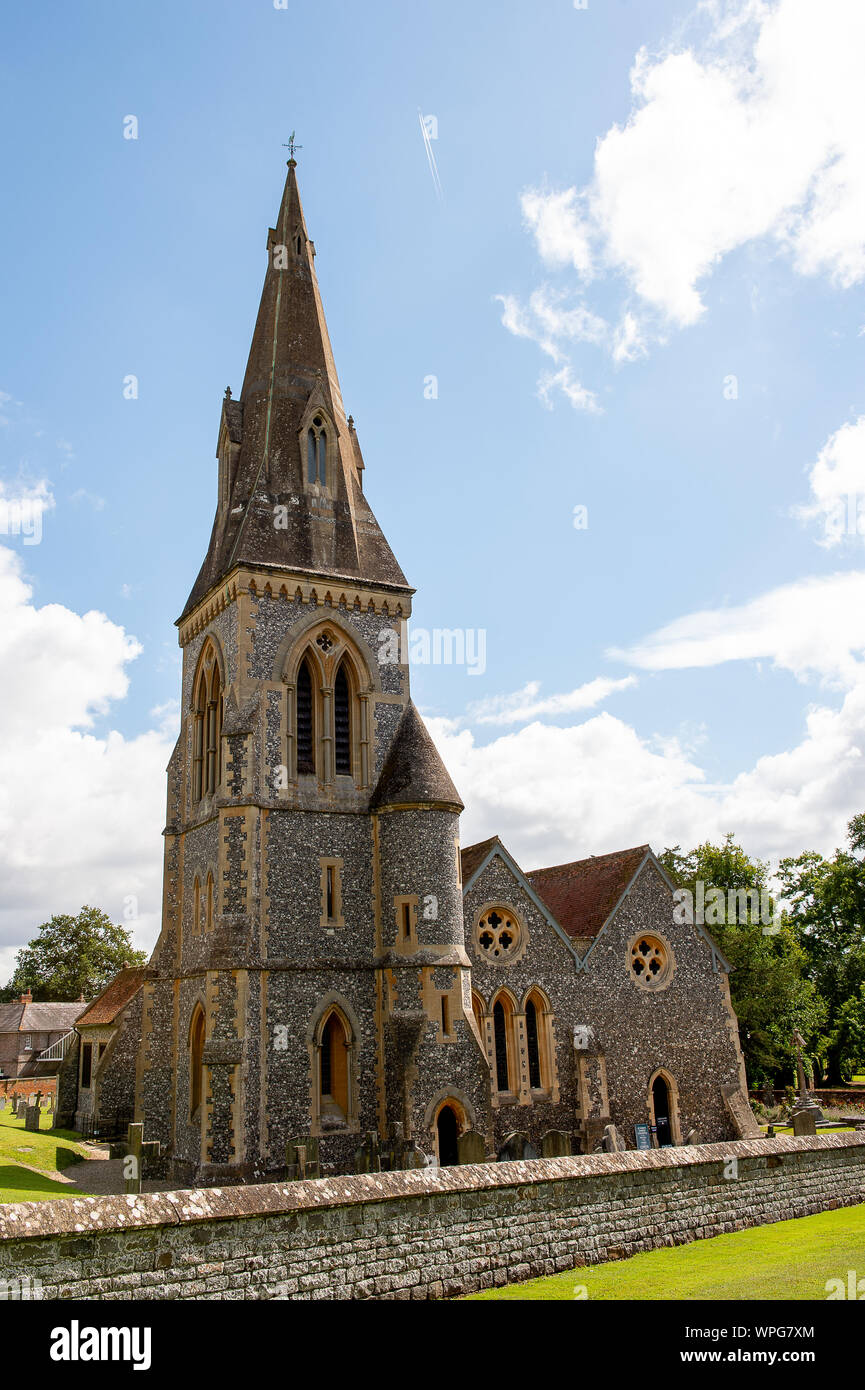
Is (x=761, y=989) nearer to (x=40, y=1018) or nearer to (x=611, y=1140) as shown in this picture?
(x=611, y=1140)

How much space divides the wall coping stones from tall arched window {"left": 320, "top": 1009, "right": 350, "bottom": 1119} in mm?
10000

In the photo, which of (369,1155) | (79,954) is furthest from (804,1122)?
(79,954)

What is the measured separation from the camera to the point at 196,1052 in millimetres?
23234

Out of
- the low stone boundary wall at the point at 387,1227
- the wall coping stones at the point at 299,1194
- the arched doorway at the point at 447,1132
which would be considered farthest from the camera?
the arched doorway at the point at 447,1132

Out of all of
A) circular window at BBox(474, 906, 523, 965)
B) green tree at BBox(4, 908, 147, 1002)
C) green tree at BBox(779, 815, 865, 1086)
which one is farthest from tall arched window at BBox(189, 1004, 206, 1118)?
green tree at BBox(4, 908, 147, 1002)

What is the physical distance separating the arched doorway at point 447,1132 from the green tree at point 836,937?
26.3 metres

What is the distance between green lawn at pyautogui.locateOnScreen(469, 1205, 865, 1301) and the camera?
9461 mm

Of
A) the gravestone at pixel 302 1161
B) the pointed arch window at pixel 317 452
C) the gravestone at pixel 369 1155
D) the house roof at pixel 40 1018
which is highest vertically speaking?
the pointed arch window at pixel 317 452

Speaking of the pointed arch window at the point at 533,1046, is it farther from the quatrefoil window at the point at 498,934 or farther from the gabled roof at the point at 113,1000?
the gabled roof at the point at 113,1000

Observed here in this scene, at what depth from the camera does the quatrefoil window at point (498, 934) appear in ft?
78.6

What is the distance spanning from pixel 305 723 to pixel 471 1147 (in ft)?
34.0

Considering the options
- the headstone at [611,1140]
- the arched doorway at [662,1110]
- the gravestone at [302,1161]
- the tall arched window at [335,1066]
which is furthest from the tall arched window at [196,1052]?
the arched doorway at [662,1110]

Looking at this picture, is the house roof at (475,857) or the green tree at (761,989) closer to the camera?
the house roof at (475,857)
